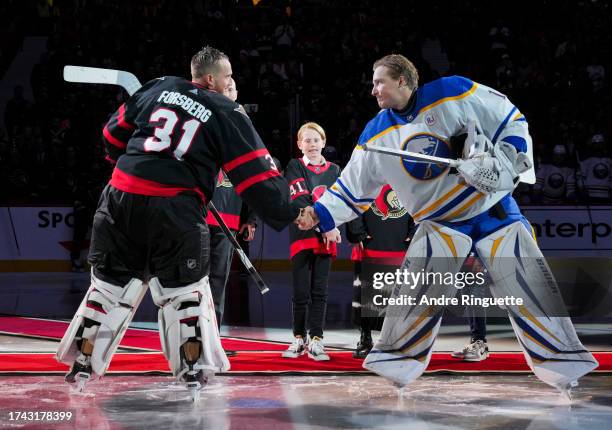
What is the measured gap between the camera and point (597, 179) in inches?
496

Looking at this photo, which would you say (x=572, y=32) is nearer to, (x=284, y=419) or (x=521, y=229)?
(x=521, y=229)

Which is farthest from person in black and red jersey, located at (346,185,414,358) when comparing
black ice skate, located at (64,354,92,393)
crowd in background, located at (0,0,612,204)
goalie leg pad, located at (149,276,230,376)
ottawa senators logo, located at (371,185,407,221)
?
crowd in background, located at (0,0,612,204)

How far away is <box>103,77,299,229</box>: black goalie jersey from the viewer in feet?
14.8

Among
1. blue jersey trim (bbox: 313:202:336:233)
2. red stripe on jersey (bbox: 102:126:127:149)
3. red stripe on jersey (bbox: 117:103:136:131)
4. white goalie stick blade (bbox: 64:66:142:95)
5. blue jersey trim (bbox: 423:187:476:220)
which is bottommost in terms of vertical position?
blue jersey trim (bbox: 313:202:336:233)

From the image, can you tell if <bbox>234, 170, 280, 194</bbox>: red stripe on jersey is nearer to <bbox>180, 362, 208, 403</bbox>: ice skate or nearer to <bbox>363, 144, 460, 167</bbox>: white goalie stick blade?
<bbox>363, 144, 460, 167</bbox>: white goalie stick blade

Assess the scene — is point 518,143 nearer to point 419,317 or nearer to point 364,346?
point 419,317

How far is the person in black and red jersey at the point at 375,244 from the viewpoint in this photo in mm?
6117

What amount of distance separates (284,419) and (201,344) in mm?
638

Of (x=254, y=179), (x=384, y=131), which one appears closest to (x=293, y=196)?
(x=384, y=131)

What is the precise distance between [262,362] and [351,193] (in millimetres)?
1407

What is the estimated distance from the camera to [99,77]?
4988 mm

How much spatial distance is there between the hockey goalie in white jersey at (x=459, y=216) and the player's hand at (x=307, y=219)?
0.47 m

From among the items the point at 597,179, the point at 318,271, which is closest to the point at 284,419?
the point at 318,271

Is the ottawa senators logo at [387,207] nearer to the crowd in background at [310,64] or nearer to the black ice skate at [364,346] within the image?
the black ice skate at [364,346]
